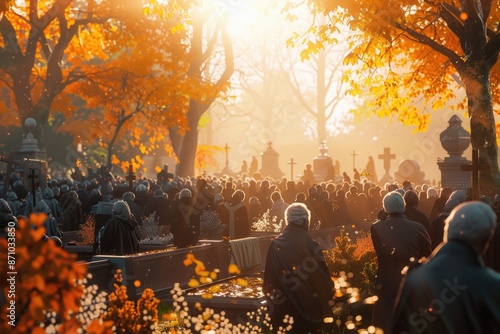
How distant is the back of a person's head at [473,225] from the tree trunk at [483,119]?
1353 centimetres

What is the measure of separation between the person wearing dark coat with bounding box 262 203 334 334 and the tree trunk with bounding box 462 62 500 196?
9865mm

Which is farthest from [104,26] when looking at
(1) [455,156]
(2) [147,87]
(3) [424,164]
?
(3) [424,164]

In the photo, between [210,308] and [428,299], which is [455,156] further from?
[428,299]

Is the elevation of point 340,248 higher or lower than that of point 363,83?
lower

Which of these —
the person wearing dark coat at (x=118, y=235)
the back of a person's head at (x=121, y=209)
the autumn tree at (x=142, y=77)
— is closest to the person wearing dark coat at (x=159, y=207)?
the autumn tree at (x=142, y=77)

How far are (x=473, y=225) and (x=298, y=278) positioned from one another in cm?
425

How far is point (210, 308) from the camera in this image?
38.9 ft

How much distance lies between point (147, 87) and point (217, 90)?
10.8ft

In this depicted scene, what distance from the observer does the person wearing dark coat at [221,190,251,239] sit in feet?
65.0

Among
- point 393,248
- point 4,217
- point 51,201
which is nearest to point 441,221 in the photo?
point 393,248

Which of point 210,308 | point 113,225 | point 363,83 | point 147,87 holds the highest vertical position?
point 147,87

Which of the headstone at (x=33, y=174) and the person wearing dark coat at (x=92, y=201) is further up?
the headstone at (x=33, y=174)

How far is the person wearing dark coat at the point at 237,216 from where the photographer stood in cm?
1980

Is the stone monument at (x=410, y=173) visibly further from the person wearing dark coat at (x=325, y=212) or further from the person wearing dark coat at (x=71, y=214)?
the person wearing dark coat at (x=71, y=214)
